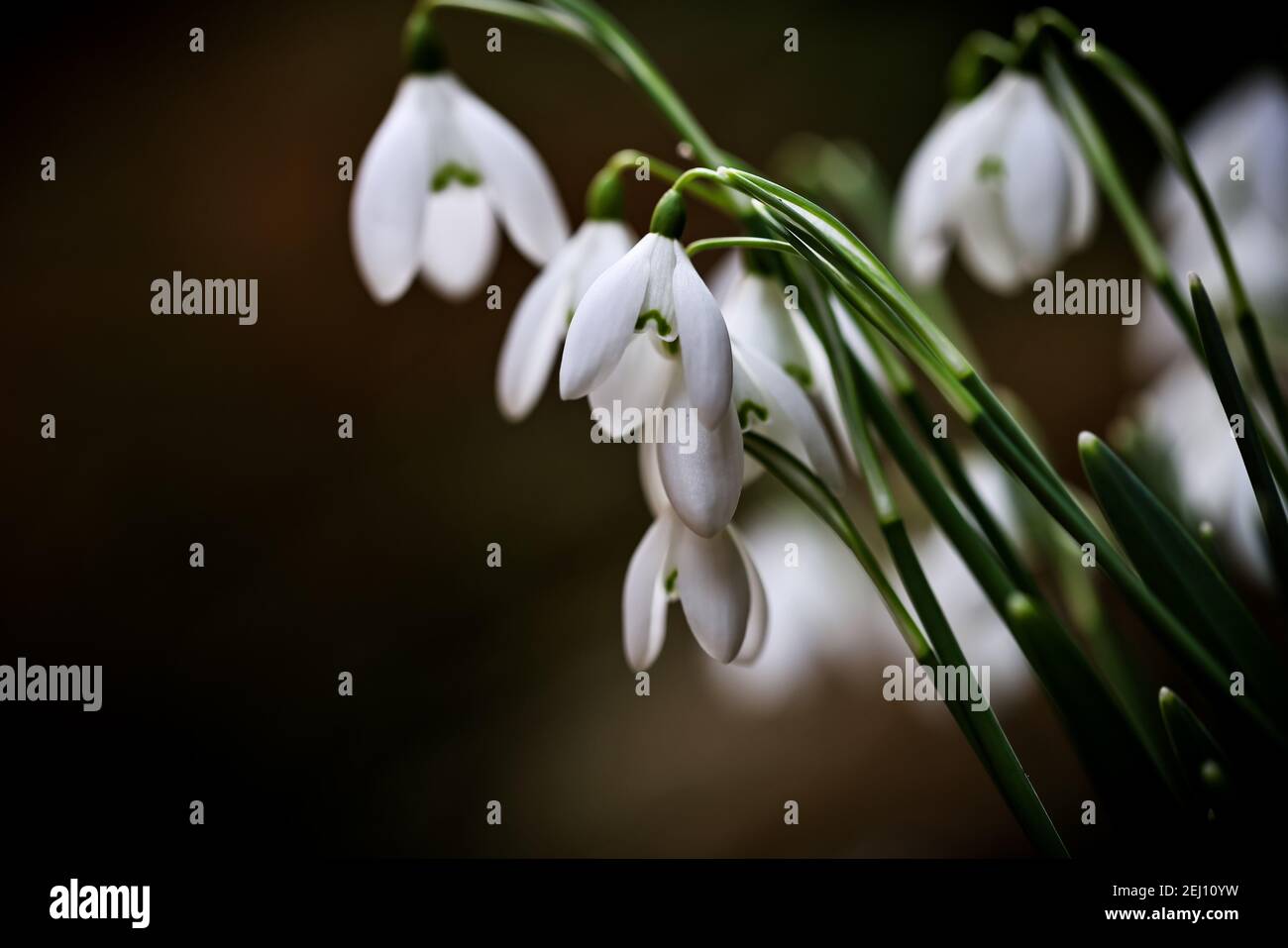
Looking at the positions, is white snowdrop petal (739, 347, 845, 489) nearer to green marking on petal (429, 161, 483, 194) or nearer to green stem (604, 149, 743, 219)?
green stem (604, 149, 743, 219)

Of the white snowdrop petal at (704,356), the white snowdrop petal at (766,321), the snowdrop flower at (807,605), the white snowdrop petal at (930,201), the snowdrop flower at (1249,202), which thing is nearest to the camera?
the white snowdrop petal at (704,356)

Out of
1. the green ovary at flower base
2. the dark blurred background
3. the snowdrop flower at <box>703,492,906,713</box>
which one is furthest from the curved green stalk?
the dark blurred background

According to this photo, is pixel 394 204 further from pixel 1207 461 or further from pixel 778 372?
pixel 1207 461

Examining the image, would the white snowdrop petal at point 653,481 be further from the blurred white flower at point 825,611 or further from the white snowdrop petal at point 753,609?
the blurred white flower at point 825,611

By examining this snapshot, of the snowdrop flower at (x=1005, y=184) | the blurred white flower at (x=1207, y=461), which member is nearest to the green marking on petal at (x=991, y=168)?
the snowdrop flower at (x=1005, y=184)

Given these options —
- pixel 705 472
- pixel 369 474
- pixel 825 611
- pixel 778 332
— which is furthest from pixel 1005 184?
pixel 369 474

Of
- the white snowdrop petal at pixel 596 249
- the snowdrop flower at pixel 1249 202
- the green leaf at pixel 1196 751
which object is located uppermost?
the snowdrop flower at pixel 1249 202
